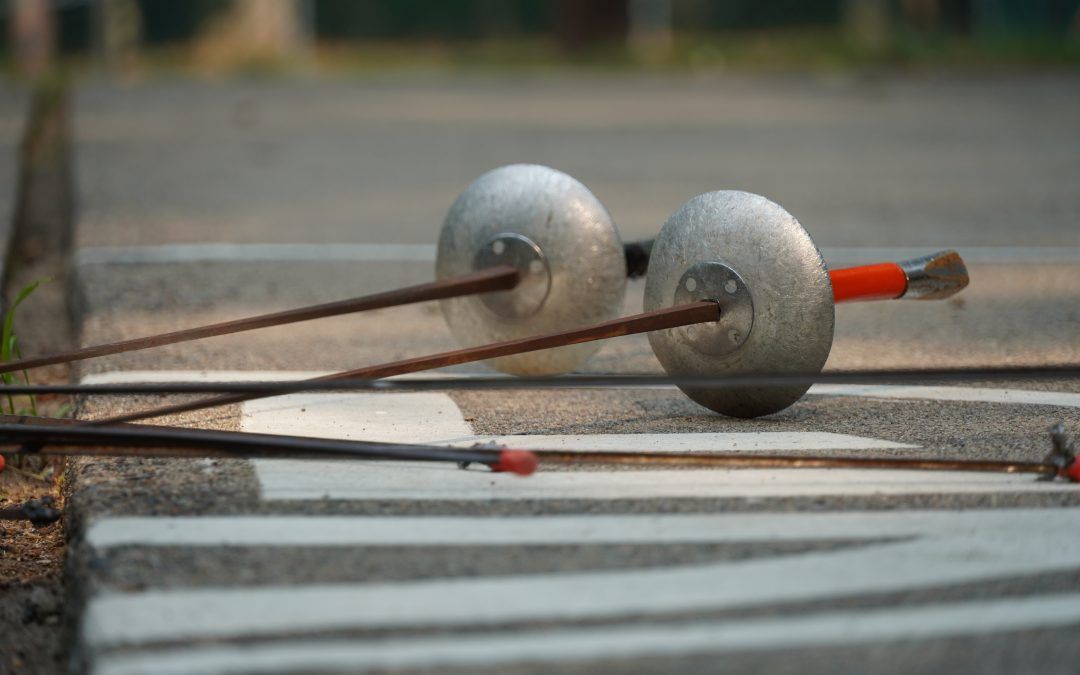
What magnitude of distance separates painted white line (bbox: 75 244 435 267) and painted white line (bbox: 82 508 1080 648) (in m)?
3.34

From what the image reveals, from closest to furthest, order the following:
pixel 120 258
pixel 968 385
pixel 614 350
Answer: pixel 968 385
pixel 614 350
pixel 120 258

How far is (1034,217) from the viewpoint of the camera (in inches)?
269

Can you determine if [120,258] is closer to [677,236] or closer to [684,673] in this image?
[677,236]

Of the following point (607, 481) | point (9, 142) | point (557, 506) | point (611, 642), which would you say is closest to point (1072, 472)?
point (607, 481)

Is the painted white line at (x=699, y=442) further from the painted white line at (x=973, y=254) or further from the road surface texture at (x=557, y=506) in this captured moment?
the painted white line at (x=973, y=254)

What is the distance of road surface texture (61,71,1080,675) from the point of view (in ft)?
6.97

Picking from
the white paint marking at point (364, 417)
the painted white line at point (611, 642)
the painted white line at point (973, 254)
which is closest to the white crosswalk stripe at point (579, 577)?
the painted white line at point (611, 642)

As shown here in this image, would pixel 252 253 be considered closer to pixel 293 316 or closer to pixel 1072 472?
pixel 293 316

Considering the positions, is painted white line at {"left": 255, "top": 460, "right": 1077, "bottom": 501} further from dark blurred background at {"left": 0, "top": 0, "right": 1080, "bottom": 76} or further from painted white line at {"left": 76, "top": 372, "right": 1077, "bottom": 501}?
dark blurred background at {"left": 0, "top": 0, "right": 1080, "bottom": 76}

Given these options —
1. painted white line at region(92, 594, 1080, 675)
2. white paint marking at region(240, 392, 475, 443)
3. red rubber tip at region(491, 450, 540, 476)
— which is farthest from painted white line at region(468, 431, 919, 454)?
painted white line at region(92, 594, 1080, 675)

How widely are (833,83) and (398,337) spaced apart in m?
11.2

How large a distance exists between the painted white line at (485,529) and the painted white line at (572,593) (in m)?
0.07

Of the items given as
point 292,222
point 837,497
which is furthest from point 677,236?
point 292,222

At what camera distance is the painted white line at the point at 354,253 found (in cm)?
553
